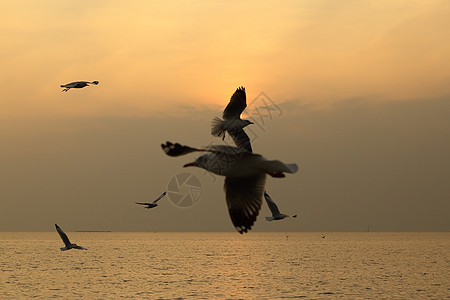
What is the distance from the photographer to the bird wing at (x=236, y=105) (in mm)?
20906

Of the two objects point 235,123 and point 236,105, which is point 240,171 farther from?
point 236,105

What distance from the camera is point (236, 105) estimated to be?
21.7 m

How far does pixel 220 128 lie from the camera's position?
62.0 feet

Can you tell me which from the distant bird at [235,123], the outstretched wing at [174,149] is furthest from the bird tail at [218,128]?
the outstretched wing at [174,149]

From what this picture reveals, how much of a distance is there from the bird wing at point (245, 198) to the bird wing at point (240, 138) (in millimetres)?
2509

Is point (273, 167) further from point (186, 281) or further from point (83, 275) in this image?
point (83, 275)

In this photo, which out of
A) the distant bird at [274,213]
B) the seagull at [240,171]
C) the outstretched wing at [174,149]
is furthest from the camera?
the distant bird at [274,213]

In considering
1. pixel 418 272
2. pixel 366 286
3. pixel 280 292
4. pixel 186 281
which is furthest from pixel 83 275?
pixel 418 272

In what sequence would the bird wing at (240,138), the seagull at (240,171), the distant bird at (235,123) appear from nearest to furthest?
the seagull at (240,171) < the bird wing at (240,138) < the distant bird at (235,123)

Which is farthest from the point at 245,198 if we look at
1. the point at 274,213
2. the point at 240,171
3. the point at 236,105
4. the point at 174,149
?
the point at 274,213

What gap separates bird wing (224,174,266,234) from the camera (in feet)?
45.7

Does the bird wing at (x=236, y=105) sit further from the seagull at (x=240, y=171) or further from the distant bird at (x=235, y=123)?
the seagull at (x=240, y=171)

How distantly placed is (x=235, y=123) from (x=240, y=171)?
6306mm

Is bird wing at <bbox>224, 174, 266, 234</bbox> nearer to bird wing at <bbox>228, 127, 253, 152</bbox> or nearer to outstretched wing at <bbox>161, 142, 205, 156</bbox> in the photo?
bird wing at <bbox>228, 127, 253, 152</bbox>
